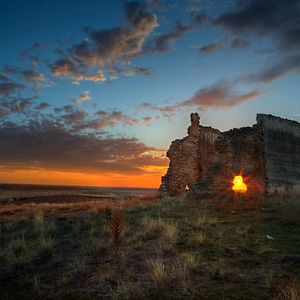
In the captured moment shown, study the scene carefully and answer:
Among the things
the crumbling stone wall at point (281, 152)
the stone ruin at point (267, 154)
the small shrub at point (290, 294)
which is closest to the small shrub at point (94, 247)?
the small shrub at point (290, 294)

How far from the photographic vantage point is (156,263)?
5.99 metres

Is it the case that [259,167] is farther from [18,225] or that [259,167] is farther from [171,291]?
[171,291]

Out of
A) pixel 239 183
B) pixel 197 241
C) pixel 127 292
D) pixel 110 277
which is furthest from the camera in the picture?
pixel 239 183

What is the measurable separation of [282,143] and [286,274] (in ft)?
73.3

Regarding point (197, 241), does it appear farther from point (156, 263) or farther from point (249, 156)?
point (249, 156)

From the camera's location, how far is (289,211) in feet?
45.0

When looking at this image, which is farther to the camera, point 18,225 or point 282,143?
point 282,143

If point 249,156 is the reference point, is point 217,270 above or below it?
below

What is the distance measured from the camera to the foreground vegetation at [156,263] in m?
5.19

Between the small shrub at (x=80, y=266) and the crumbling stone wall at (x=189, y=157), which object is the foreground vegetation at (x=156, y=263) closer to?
the small shrub at (x=80, y=266)

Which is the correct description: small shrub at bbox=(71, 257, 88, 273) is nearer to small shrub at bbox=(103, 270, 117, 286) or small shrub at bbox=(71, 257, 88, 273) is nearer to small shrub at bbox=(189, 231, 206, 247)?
small shrub at bbox=(103, 270, 117, 286)

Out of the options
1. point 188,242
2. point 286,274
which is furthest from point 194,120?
point 286,274

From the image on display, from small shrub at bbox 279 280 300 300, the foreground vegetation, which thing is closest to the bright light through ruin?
the foreground vegetation

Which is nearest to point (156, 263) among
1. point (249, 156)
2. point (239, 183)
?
point (239, 183)
